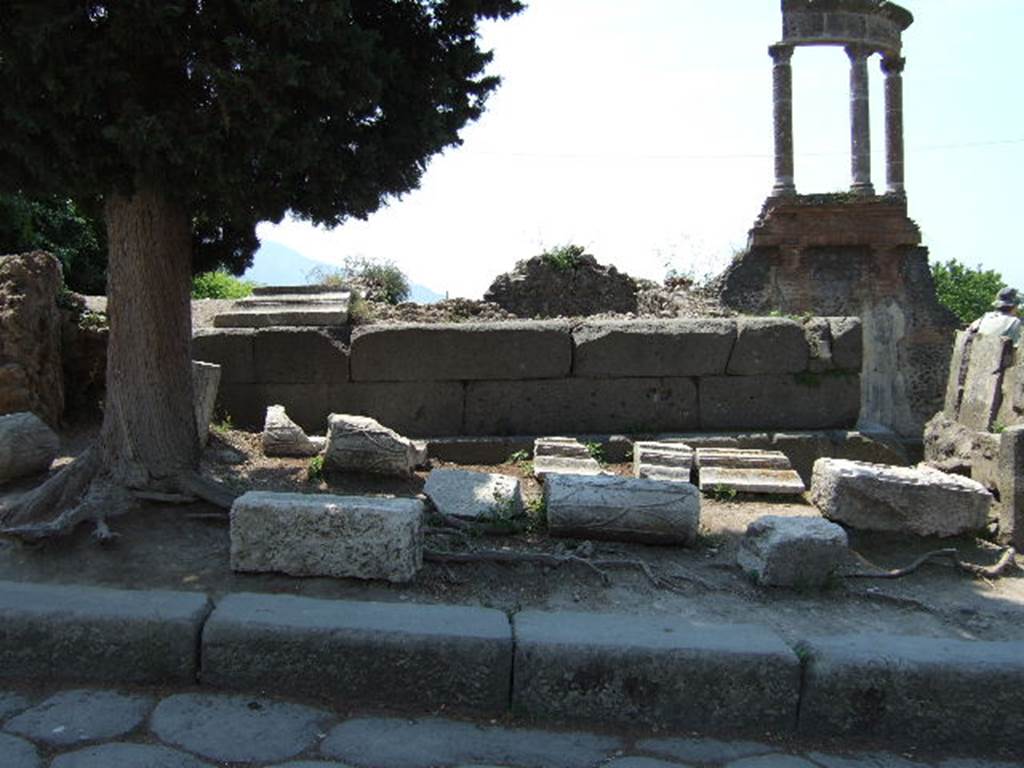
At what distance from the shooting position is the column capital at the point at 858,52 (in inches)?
842

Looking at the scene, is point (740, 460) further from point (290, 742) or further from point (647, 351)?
point (290, 742)

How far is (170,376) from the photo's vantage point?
16.6 feet

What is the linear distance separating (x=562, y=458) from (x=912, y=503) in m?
2.37

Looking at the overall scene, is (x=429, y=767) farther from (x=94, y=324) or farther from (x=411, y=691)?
(x=94, y=324)

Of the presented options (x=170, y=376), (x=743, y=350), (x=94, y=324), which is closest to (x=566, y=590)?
(x=170, y=376)

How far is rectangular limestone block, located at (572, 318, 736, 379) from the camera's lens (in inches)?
298

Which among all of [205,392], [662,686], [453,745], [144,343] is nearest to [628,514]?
[662,686]

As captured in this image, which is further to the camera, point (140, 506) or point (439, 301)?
point (439, 301)

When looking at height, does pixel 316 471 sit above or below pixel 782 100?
below

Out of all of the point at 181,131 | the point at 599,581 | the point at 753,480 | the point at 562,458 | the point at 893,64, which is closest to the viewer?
the point at 181,131

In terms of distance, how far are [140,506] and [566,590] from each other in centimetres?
222

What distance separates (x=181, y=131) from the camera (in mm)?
4297

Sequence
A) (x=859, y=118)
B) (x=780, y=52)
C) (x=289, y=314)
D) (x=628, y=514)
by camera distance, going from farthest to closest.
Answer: (x=859, y=118), (x=780, y=52), (x=289, y=314), (x=628, y=514)

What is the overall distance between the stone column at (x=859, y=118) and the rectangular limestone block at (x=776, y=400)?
49.1ft
